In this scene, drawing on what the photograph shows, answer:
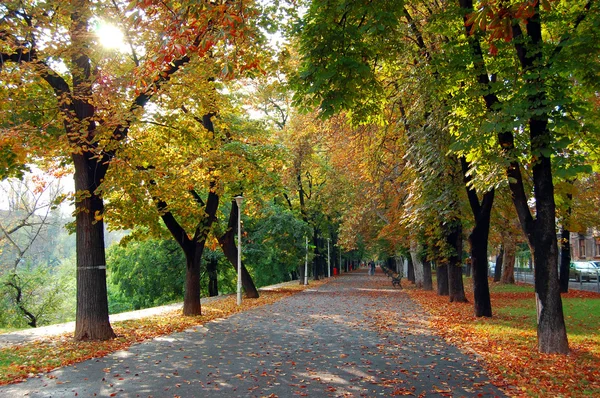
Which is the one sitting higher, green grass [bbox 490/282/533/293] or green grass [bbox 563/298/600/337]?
green grass [bbox 563/298/600/337]

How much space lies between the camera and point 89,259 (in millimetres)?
11742

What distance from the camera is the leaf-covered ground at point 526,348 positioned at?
701 centimetres

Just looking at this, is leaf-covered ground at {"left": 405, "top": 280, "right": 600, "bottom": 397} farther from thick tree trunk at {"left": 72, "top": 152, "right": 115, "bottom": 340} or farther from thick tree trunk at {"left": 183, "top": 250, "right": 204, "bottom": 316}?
thick tree trunk at {"left": 72, "top": 152, "right": 115, "bottom": 340}

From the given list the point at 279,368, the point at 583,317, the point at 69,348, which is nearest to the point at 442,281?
the point at 583,317

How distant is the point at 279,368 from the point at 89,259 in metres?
5.87

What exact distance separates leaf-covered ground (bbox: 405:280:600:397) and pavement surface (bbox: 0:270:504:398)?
1.43 ft

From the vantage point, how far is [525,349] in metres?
9.57

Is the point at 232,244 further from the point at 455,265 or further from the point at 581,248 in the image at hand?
the point at 581,248

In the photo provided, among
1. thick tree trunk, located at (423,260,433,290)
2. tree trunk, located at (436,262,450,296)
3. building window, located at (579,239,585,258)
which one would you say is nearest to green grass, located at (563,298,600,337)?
tree trunk, located at (436,262,450,296)

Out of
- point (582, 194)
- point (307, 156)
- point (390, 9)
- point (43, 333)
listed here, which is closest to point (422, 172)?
point (390, 9)

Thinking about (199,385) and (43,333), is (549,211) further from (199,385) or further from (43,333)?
(43,333)

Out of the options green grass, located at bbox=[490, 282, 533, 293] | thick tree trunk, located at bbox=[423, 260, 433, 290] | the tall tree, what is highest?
the tall tree

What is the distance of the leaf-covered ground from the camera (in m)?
7.01

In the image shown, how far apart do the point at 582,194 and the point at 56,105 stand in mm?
22649
